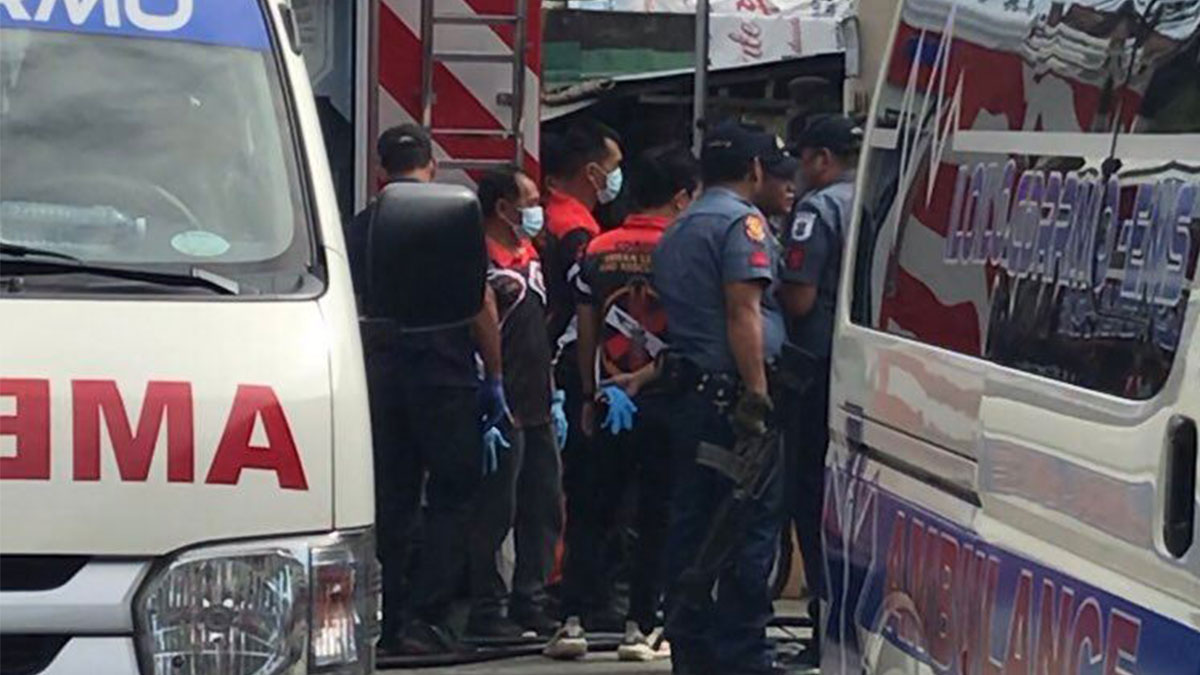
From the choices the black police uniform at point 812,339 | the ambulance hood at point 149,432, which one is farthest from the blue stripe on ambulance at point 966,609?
the black police uniform at point 812,339

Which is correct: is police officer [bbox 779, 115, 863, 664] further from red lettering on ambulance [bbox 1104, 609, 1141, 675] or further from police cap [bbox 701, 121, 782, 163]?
red lettering on ambulance [bbox 1104, 609, 1141, 675]

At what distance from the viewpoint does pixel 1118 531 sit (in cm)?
329

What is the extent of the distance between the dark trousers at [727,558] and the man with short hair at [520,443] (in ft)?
2.46

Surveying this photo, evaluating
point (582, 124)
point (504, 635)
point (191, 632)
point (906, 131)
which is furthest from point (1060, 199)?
point (582, 124)

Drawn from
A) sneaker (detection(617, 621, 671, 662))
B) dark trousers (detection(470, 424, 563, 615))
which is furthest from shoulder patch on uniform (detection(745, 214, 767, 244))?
sneaker (detection(617, 621, 671, 662))

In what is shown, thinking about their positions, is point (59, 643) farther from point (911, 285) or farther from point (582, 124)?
point (582, 124)

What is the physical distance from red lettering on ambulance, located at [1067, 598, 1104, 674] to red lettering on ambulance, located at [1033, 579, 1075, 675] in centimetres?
3

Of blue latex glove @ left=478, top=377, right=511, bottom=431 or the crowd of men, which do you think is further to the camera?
blue latex glove @ left=478, top=377, right=511, bottom=431

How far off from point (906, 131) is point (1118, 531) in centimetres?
162

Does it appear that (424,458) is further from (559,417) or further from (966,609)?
(966,609)

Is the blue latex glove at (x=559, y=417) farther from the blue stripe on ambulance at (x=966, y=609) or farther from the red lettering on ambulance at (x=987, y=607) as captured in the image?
the red lettering on ambulance at (x=987, y=607)

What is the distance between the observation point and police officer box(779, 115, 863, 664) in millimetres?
7742

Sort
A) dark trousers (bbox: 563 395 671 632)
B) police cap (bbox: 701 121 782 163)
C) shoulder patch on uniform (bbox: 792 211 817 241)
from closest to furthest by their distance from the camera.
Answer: police cap (bbox: 701 121 782 163), shoulder patch on uniform (bbox: 792 211 817 241), dark trousers (bbox: 563 395 671 632)

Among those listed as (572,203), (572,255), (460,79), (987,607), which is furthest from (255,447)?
(572,203)
